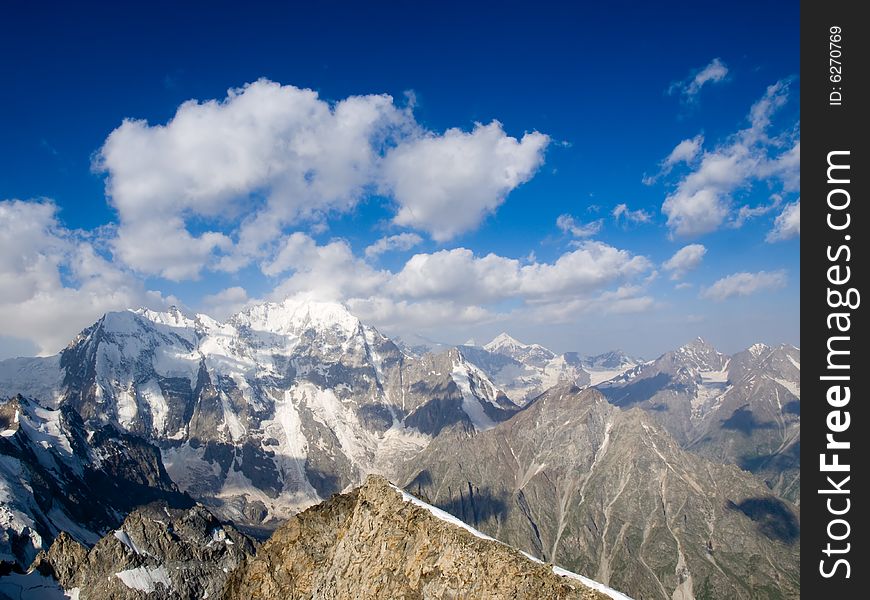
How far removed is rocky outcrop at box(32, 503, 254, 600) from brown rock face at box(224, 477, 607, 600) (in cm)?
11027

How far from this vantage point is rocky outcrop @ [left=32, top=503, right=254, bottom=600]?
132250mm

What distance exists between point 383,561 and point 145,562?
145 meters

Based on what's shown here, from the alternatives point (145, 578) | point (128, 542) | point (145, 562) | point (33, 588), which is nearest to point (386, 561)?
point (145, 578)

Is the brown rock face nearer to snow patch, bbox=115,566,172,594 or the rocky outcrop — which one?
the rocky outcrop

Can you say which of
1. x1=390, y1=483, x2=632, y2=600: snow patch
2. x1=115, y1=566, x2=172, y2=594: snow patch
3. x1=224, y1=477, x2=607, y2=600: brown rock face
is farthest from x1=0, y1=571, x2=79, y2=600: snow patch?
x1=390, y1=483, x2=632, y2=600: snow patch

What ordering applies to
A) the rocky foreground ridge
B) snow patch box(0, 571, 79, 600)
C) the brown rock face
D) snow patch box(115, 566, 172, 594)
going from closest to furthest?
the rocky foreground ridge < the brown rock face < snow patch box(0, 571, 79, 600) < snow patch box(115, 566, 172, 594)

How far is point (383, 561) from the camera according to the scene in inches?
1393

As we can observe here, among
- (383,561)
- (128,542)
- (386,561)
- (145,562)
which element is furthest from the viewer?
(128,542)
